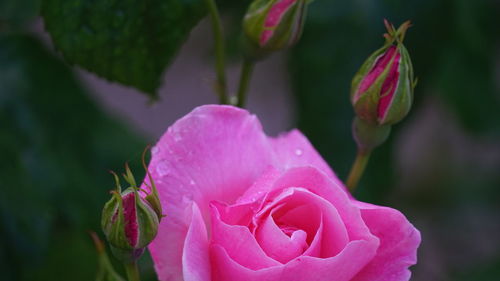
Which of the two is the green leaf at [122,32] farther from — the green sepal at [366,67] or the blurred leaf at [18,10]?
the blurred leaf at [18,10]

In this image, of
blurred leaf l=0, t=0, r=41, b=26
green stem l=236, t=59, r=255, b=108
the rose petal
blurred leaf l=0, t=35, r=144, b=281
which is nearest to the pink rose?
the rose petal

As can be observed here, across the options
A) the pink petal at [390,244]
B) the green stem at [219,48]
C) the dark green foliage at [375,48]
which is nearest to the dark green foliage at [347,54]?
the dark green foliage at [375,48]

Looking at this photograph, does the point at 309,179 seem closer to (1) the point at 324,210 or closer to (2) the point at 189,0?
(1) the point at 324,210

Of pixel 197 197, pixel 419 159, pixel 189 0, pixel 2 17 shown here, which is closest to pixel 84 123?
pixel 2 17

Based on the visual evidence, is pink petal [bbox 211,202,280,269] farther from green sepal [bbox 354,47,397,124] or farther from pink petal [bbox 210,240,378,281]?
green sepal [bbox 354,47,397,124]

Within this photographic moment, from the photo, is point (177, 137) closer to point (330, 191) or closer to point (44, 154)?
point (330, 191)
